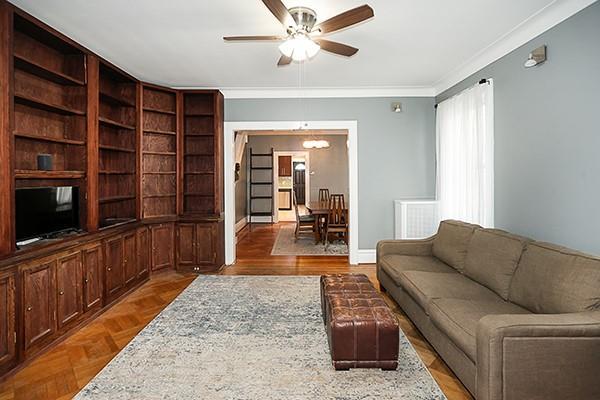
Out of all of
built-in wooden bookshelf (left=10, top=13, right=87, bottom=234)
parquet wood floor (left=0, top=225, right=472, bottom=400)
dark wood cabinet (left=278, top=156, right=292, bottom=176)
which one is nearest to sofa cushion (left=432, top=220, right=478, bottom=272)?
parquet wood floor (left=0, top=225, right=472, bottom=400)

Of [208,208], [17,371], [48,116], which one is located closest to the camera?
[17,371]

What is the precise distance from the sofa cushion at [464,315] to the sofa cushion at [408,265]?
91 centimetres

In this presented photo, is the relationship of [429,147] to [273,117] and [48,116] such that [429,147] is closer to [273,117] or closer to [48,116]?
[273,117]

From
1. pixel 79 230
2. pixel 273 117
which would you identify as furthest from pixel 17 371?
pixel 273 117

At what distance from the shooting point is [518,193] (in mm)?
3598

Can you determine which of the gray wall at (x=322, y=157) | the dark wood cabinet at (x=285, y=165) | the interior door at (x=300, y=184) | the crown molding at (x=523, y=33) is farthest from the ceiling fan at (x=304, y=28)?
the interior door at (x=300, y=184)

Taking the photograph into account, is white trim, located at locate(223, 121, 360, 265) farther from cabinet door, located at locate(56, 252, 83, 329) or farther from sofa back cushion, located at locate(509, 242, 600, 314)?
sofa back cushion, located at locate(509, 242, 600, 314)

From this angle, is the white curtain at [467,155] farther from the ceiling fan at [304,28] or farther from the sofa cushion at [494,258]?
the ceiling fan at [304,28]

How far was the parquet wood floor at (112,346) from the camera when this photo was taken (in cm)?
238

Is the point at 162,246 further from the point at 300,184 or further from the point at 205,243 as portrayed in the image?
the point at 300,184

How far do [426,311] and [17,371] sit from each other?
116 inches

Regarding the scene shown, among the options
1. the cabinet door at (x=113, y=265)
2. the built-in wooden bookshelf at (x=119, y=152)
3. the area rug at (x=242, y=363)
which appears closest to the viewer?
the area rug at (x=242, y=363)

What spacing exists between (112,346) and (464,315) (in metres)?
2.67

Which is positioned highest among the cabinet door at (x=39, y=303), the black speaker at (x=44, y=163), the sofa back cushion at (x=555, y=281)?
the black speaker at (x=44, y=163)
